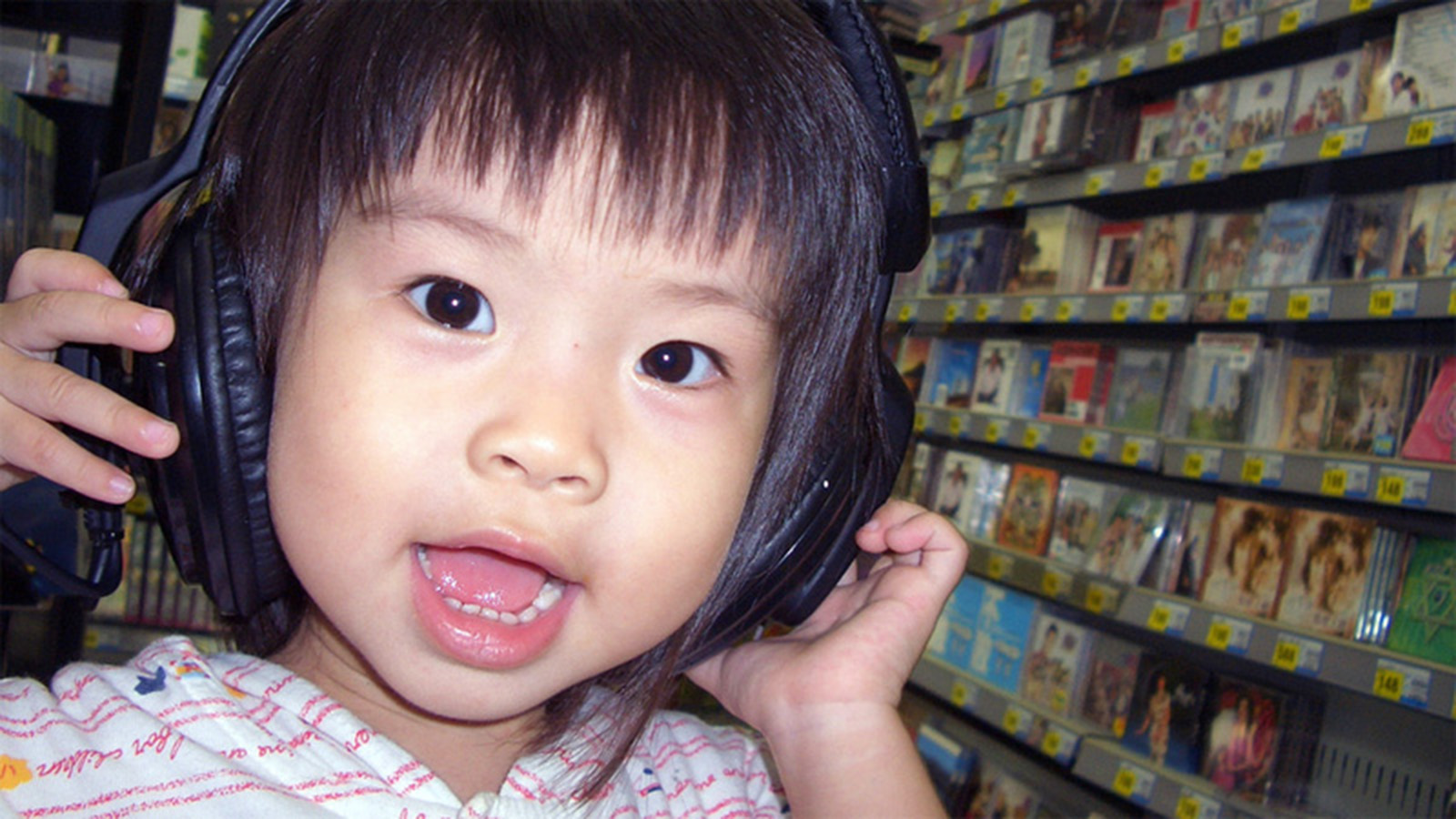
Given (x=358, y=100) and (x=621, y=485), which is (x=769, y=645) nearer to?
(x=621, y=485)

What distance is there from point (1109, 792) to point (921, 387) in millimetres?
1589

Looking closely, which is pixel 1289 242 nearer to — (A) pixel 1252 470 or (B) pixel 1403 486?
(A) pixel 1252 470

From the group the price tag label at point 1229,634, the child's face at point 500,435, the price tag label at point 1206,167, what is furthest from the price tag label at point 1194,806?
the child's face at point 500,435

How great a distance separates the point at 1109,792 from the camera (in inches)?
128

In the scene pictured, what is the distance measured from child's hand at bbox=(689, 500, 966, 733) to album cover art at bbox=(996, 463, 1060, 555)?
100 inches

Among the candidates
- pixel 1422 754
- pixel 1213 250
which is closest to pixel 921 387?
pixel 1213 250

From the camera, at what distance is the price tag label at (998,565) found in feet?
11.4

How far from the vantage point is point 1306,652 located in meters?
2.44

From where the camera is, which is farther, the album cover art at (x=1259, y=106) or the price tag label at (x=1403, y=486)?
the album cover art at (x=1259, y=106)

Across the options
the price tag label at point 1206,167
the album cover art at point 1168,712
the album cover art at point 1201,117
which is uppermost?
the album cover art at point 1201,117

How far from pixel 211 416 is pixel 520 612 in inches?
9.5

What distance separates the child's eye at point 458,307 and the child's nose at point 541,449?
2.6 inches

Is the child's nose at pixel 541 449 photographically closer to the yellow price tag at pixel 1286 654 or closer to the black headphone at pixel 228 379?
the black headphone at pixel 228 379

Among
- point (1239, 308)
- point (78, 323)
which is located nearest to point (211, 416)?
point (78, 323)
